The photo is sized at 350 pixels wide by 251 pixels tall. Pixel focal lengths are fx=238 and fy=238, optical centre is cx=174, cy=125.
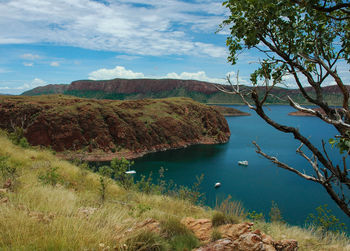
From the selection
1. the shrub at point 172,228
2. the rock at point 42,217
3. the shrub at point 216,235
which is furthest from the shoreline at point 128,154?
the shrub at point 216,235

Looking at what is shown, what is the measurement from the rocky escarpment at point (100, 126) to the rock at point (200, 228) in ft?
155

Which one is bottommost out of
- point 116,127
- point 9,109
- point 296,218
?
point 296,218

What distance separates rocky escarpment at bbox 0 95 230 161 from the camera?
59.1 meters

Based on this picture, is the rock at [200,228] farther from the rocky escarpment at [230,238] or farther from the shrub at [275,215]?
the shrub at [275,215]

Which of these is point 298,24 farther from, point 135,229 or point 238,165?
point 238,165

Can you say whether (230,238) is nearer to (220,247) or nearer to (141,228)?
(220,247)

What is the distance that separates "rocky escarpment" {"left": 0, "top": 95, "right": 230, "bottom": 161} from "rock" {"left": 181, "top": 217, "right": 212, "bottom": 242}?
47.4 metres

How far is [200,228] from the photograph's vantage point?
5.34 m

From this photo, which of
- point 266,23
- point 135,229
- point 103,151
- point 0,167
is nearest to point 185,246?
point 135,229

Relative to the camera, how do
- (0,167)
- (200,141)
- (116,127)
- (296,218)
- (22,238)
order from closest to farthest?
(22,238) < (0,167) < (296,218) < (116,127) < (200,141)

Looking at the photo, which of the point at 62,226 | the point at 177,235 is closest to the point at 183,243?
the point at 177,235

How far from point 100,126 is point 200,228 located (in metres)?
63.4

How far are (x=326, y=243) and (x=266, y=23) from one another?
5130 millimetres

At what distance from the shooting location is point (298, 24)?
198 inches
